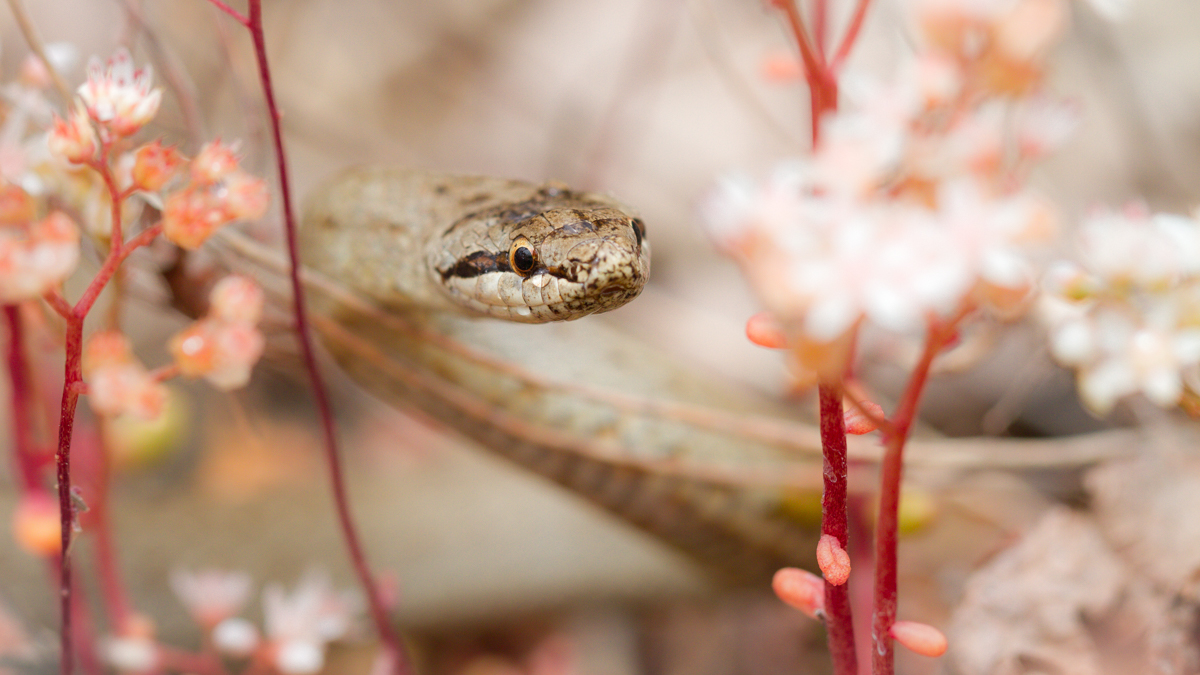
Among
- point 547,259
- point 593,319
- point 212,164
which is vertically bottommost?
point 212,164

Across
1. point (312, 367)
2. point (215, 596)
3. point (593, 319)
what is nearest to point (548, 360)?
point (593, 319)

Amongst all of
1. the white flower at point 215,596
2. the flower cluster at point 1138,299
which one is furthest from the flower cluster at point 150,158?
the flower cluster at point 1138,299

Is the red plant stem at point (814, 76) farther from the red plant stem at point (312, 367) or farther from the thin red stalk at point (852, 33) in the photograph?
the red plant stem at point (312, 367)

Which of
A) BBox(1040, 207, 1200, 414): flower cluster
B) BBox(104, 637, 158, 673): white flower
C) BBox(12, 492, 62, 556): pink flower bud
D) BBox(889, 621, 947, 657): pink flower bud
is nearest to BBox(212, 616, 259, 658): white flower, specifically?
BBox(104, 637, 158, 673): white flower

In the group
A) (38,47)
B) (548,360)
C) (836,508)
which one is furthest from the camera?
(548,360)

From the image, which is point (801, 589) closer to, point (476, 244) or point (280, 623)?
point (476, 244)

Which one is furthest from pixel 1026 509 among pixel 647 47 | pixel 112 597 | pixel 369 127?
pixel 369 127
